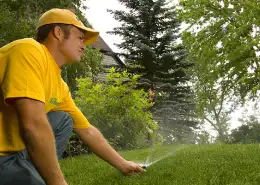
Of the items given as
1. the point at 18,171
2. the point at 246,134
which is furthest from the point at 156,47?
the point at 18,171

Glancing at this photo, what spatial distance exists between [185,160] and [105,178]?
5.32 feet

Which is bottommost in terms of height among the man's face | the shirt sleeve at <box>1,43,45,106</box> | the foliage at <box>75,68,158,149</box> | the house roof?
the foliage at <box>75,68,158,149</box>

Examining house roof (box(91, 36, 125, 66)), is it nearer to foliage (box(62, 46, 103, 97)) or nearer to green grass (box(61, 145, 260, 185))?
foliage (box(62, 46, 103, 97))

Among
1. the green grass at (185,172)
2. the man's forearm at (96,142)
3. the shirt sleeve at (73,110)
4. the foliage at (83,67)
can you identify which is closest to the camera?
the shirt sleeve at (73,110)

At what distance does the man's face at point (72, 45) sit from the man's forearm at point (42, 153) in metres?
0.63

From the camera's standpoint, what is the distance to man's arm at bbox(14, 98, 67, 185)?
1.71 m

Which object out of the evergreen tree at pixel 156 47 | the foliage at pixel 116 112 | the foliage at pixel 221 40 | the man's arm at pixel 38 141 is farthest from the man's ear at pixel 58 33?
the evergreen tree at pixel 156 47

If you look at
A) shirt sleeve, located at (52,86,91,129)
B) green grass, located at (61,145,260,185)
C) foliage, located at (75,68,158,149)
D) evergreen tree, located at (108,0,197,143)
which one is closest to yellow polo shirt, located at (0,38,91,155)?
shirt sleeve, located at (52,86,91,129)

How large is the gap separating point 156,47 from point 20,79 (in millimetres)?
22588

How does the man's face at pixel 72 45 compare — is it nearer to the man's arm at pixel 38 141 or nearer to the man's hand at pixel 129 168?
the man's arm at pixel 38 141

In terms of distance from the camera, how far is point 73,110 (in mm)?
2877

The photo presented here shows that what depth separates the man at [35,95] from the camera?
1726 mm

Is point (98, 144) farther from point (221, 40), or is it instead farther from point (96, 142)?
point (221, 40)

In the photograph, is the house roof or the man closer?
the man
